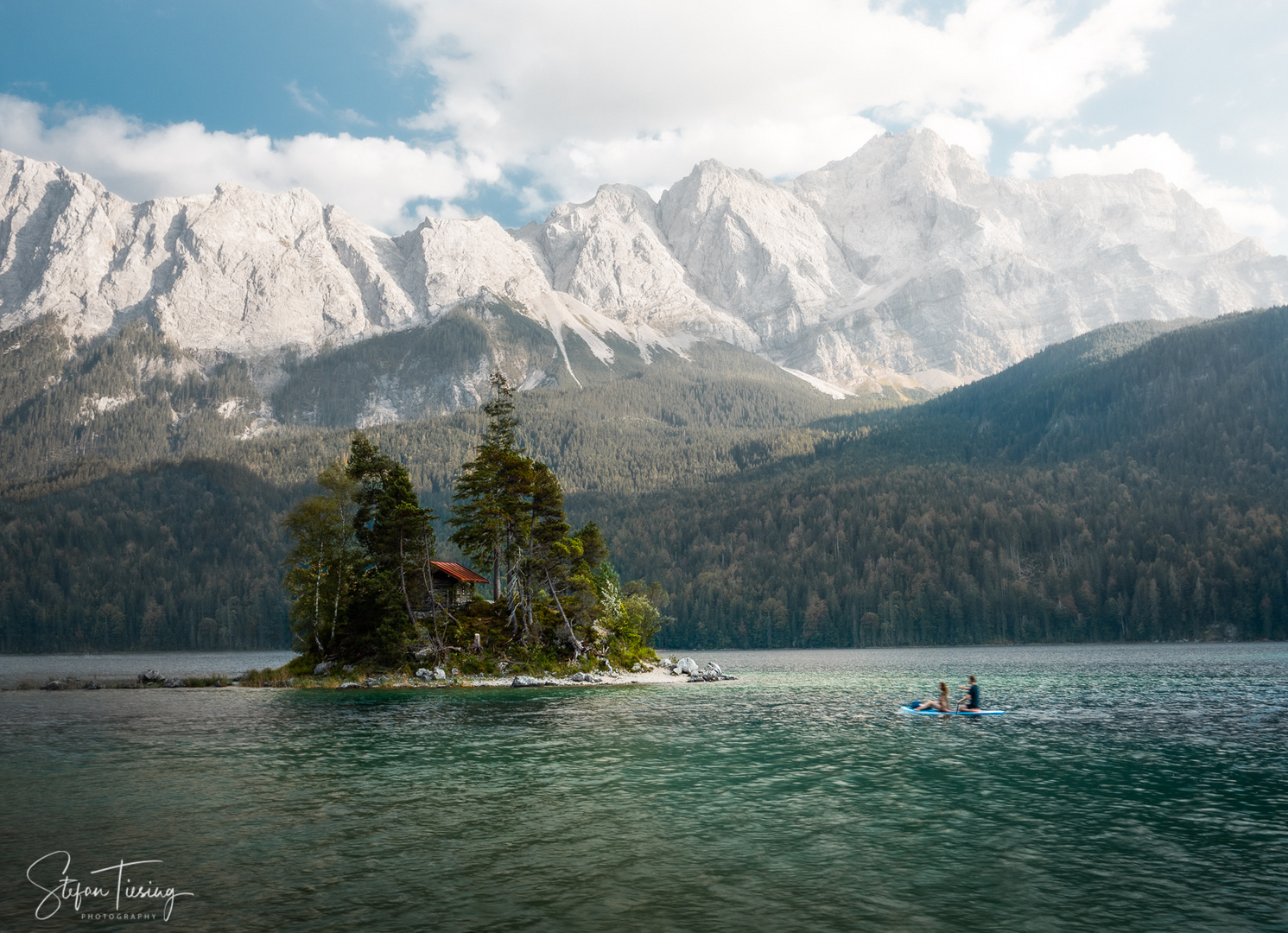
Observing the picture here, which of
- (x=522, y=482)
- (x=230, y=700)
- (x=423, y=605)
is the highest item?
(x=522, y=482)

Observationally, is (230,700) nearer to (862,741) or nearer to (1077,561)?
(862,741)

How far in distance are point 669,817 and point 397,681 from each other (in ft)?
188

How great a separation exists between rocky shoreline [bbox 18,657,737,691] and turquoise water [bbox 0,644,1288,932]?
2255 cm

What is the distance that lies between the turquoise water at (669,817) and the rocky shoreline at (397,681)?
888 inches

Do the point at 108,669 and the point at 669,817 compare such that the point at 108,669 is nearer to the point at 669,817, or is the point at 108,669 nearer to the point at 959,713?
the point at 959,713

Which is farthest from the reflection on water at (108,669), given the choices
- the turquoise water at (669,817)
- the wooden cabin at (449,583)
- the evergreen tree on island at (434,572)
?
the turquoise water at (669,817)

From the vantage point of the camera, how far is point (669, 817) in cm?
2675

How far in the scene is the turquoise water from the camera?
59.2ft

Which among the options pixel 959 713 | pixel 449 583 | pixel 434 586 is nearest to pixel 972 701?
pixel 959 713

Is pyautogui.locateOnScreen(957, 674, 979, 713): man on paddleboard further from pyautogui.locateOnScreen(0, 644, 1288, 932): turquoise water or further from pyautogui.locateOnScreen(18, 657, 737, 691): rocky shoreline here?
pyautogui.locateOnScreen(18, 657, 737, 691): rocky shoreline

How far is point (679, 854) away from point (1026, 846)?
9.26 metres

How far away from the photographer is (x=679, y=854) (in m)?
22.4

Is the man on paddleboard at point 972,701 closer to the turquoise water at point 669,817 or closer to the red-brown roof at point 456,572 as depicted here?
the turquoise water at point 669,817

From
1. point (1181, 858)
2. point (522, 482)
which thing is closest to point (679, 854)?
point (1181, 858)
